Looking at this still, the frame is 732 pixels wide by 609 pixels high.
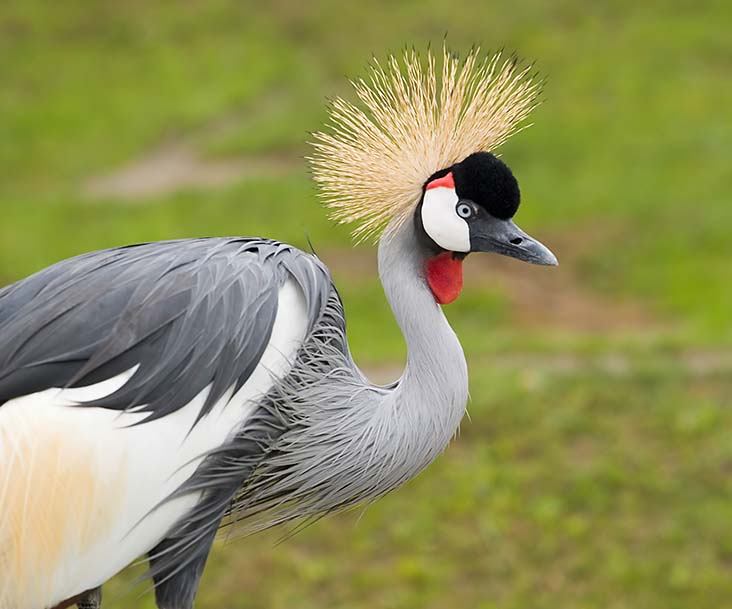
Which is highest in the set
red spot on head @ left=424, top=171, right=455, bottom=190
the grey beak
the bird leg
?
red spot on head @ left=424, top=171, right=455, bottom=190

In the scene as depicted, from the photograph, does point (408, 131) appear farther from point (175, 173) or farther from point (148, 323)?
point (175, 173)

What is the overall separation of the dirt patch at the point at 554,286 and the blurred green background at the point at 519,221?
0.5 inches

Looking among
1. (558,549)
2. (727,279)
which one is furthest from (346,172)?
(727,279)

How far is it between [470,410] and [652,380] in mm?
594

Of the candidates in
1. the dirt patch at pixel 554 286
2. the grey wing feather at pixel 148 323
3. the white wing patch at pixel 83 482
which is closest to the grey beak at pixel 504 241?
the grey wing feather at pixel 148 323

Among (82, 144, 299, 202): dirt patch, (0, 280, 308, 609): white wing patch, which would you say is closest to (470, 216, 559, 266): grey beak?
(0, 280, 308, 609): white wing patch

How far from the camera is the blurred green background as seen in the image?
3.01 m

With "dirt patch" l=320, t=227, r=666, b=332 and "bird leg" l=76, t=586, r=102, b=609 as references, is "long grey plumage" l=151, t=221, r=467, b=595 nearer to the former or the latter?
"bird leg" l=76, t=586, r=102, b=609

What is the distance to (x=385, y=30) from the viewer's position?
321 inches

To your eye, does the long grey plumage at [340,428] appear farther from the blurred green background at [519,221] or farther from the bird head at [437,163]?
the blurred green background at [519,221]

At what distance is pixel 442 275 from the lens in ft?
5.76

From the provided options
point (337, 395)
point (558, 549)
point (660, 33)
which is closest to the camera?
point (337, 395)

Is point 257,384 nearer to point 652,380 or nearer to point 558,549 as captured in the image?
point 558,549

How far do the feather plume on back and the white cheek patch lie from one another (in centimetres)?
4
